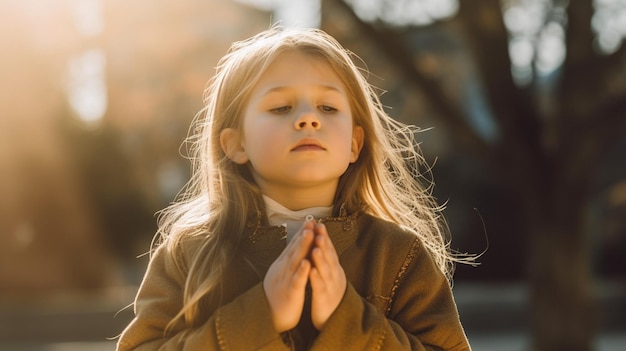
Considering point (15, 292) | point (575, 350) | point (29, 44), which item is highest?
point (29, 44)

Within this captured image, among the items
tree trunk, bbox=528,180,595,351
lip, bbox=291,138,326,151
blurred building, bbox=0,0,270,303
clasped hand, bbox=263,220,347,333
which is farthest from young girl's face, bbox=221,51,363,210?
blurred building, bbox=0,0,270,303

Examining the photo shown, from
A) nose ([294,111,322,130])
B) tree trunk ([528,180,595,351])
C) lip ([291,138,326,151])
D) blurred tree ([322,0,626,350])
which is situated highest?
nose ([294,111,322,130])

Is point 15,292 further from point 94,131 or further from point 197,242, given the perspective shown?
point 197,242

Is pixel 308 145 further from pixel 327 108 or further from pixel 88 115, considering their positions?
pixel 88 115

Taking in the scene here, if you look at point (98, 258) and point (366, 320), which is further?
point (98, 258)

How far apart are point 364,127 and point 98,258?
14258 mm

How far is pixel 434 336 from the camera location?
219cm

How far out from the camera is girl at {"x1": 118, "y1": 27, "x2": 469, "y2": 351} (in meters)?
2.08

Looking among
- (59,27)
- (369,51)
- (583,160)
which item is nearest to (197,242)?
(583,160)

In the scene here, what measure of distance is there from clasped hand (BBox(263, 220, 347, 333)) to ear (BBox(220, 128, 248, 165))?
373mm

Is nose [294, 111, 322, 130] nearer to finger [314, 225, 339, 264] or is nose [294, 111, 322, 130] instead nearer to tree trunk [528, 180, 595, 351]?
finger [314, 225, 339, 264]

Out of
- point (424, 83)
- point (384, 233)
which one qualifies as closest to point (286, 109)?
point (384, 233)

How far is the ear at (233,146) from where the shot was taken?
238cm

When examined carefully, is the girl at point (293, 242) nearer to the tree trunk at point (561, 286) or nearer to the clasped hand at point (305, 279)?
the clasped hand at point (305, 279)
